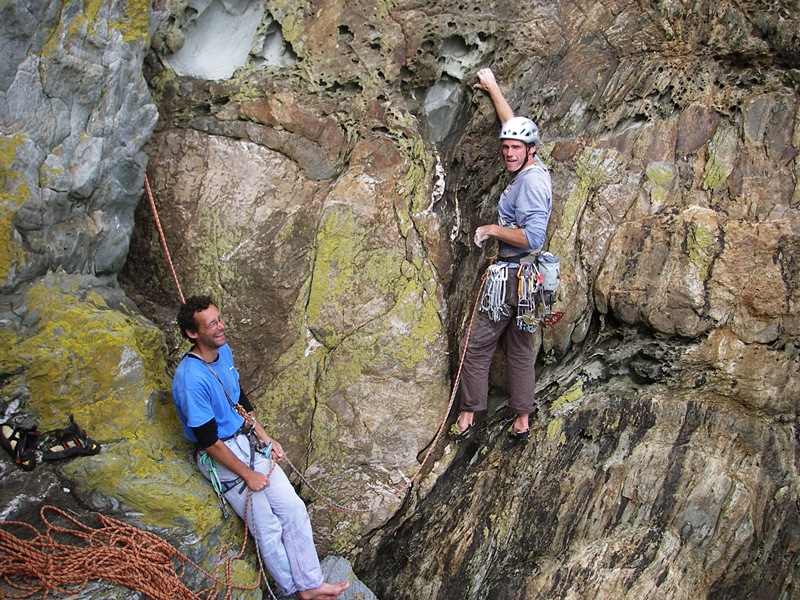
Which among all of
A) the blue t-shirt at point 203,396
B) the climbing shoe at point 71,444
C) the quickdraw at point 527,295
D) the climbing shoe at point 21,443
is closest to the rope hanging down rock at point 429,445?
the quickdraw at point 527,295

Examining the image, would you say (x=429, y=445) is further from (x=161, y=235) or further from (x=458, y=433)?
(x=161, y=235)

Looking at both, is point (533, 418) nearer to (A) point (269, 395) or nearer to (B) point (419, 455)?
(B) point (419, 455)

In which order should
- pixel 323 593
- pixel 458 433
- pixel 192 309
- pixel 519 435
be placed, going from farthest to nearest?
pixel 458 433
pixel 519 435
pixel 323 593
pixel 192 309

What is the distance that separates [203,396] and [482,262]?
2.74 m

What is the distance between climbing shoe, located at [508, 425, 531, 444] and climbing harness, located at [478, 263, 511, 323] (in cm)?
102

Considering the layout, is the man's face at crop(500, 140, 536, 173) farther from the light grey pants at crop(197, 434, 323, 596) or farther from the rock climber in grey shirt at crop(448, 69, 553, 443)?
the light grey pants at crop(197, 434, 323, 596)

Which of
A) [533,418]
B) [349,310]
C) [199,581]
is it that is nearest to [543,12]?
[349,310]

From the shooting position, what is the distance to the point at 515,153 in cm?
510

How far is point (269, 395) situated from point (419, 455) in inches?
56.2

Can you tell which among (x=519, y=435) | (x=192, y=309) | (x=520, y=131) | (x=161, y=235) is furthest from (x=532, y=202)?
(x=161, y=235)

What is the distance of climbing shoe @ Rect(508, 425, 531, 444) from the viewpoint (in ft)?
18.1

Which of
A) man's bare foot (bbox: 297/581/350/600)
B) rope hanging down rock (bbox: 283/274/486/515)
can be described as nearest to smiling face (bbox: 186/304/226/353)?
rope hanging down rock (bbox: 283/274/486/515)

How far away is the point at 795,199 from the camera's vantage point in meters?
5.29

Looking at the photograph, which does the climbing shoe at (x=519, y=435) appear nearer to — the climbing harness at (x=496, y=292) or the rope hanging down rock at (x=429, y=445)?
the rope hanging down rock at (x=429, y=445)
